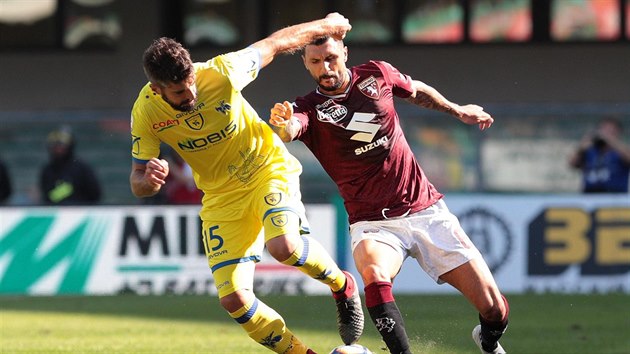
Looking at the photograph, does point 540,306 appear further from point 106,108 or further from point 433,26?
point 106,108

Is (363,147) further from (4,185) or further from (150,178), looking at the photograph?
(4,185)

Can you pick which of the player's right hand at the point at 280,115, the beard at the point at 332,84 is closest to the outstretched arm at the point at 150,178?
the player's right hand at the point at 280,115

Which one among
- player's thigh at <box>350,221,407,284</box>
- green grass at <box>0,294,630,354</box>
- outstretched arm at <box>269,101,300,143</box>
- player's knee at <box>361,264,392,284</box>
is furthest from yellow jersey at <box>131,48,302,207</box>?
green grass at <box>0,294,630,354</box>

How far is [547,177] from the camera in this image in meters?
17.1

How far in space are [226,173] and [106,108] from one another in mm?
12082

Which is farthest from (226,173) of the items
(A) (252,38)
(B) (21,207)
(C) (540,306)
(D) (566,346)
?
(A) (252,38)

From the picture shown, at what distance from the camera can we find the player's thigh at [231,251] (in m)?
7.96

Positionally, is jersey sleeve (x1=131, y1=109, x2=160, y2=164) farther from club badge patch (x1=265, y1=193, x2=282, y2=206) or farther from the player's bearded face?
the player's bearded face

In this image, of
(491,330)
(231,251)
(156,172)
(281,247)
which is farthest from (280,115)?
(491,330)

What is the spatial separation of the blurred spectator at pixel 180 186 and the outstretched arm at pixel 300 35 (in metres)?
6.79

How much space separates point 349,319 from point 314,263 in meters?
0.55

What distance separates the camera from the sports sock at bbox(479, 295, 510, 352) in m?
7.95

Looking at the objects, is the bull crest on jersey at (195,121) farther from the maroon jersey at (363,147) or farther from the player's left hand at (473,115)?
the player's left hand at (473,115)

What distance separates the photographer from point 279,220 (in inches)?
308
